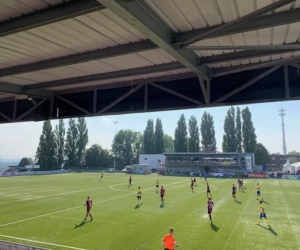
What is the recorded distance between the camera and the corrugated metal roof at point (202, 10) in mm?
4766

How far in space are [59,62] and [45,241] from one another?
10.9 m

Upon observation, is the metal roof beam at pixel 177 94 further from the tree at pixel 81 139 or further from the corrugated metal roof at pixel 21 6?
the tree at pixel 81 139

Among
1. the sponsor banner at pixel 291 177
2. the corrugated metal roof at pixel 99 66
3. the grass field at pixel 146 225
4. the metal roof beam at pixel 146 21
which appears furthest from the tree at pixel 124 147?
the metal roof beam at pixel 146 21

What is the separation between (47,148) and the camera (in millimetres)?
83938

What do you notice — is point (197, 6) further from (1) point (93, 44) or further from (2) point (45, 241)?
(2) point (45, 241)

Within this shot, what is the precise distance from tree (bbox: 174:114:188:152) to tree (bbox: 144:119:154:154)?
1055cm

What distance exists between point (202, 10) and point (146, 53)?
2.10 m

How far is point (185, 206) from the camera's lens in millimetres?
23781

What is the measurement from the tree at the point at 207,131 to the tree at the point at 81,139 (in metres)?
40.9

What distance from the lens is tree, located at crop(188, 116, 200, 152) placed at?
90188 millimetres

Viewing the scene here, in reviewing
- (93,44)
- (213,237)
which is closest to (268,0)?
(93,44)

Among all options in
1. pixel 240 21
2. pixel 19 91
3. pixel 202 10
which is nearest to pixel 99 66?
pixel 202 10

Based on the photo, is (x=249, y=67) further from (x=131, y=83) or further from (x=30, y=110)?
(x=30, y=110)

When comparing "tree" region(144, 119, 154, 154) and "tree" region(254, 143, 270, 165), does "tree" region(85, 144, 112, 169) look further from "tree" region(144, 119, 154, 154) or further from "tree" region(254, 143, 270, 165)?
"tree" region(254, 143, 270, 165)
